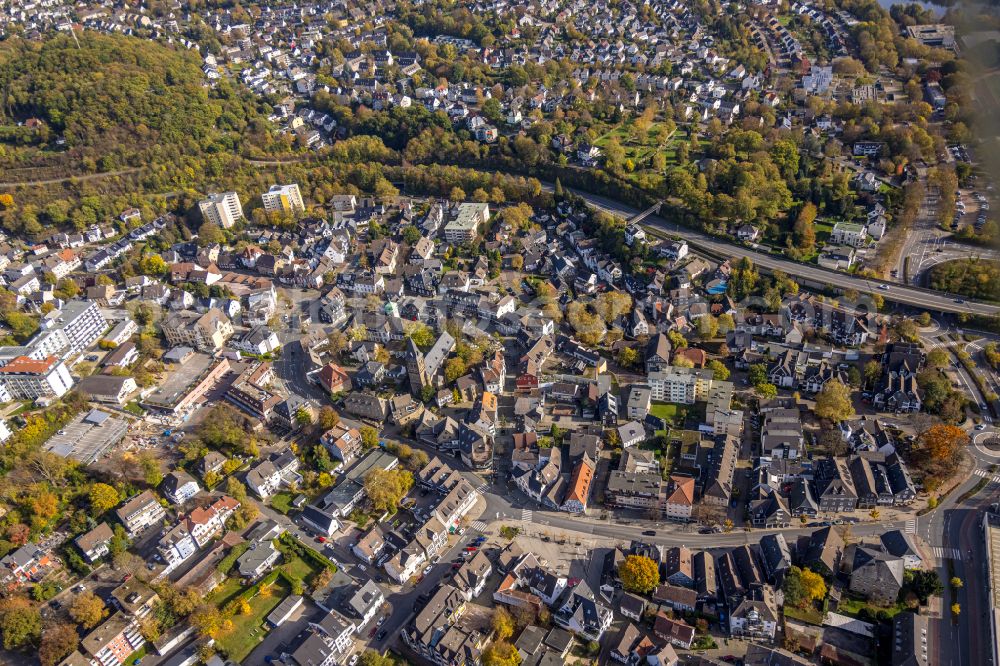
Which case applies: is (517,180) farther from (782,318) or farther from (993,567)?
(993,567)

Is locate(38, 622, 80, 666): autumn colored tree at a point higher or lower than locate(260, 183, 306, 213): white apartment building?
lower

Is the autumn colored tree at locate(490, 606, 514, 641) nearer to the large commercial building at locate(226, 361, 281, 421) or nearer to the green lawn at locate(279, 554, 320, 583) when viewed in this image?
the green lawn at locate(279, 554, 320, 583)

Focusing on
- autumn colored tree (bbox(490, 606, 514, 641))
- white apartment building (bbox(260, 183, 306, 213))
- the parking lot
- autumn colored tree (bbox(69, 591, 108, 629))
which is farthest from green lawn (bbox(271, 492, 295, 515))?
white apartment building (bbox(260, 183, 306, 213))

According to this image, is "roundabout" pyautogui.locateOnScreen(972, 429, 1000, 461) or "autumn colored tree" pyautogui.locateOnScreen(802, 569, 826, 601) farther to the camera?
"roundabout" pyautogui.locateOnScreen(972, 429, 1000, 461)

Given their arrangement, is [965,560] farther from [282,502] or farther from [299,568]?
[282,502]

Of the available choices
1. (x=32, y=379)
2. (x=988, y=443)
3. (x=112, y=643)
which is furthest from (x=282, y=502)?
(x=988, y=443)

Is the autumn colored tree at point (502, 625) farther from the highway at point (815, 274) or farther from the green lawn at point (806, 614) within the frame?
the highway at point (815, 274)
